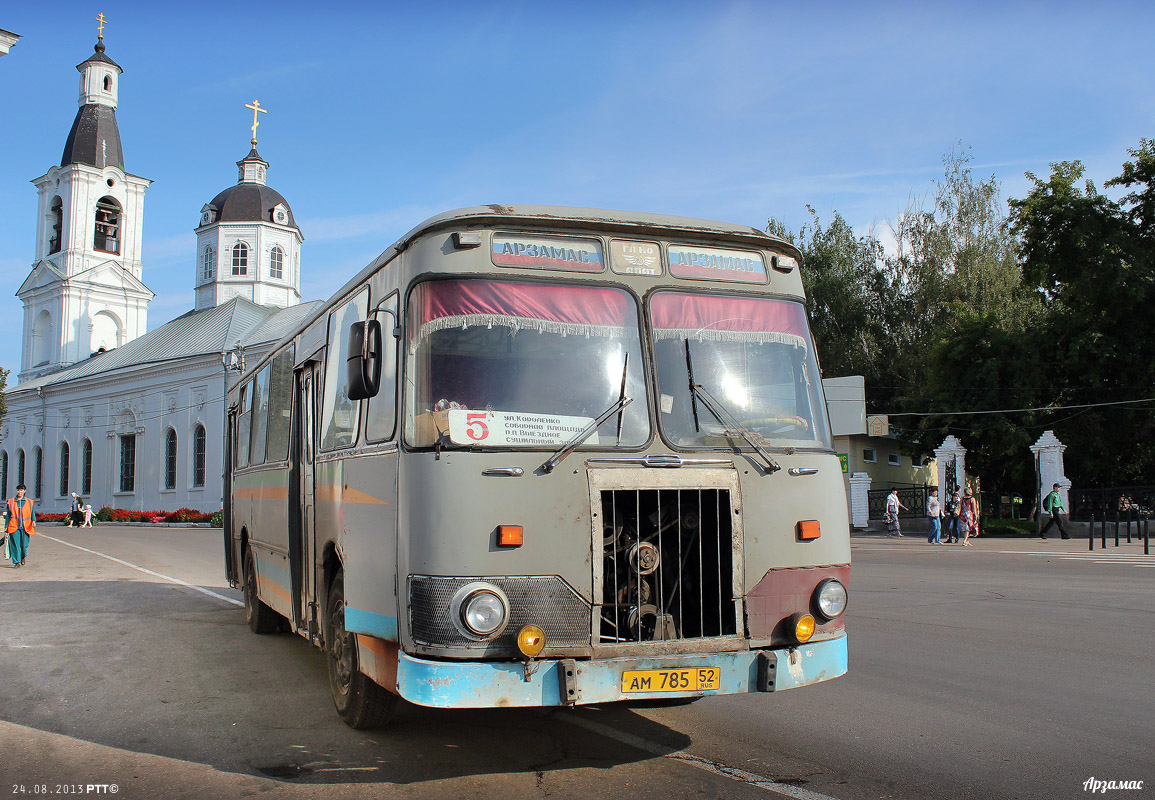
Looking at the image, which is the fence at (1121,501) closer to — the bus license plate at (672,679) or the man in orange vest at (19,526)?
the bus license plate at (672,679)

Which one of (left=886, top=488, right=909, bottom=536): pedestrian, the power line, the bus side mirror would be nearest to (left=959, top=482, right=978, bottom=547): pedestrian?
(left=886, top=488, right=909, bottom=536): pedestrian

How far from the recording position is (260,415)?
9.95m

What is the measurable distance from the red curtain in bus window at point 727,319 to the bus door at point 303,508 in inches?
123

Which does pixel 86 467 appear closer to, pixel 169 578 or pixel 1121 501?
pixel 169 578

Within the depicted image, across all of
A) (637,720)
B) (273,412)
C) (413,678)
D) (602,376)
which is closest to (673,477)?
(602,376)

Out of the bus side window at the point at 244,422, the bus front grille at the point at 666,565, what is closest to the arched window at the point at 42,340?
the bus side window at the point at 244,422

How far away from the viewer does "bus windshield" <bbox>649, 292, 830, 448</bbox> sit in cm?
538

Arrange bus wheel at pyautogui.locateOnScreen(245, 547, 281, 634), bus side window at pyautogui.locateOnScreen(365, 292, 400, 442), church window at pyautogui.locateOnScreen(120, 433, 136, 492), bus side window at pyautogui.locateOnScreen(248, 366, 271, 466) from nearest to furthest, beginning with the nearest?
bus side window at pyautogui.locateOnScreen(365, 292, 400, 442), bus side window at pyautogui.locateOnScreen(248, 366, 271, 466), bus wheel at pyautogui.locateOnScreen(245, 547, 281, 634), church window at pyautogui.locateOnScreen(120, 433, 136, 492)

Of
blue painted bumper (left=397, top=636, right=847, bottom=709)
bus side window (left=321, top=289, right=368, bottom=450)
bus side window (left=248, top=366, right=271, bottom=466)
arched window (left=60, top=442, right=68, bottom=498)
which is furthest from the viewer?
arched window (left=60, top=442, right=68, bottom=498)

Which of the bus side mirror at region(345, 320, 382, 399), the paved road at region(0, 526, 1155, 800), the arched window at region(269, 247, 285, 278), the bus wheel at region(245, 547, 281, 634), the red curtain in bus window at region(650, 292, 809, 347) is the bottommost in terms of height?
the paved road at region(0, 526, 1155, 800)

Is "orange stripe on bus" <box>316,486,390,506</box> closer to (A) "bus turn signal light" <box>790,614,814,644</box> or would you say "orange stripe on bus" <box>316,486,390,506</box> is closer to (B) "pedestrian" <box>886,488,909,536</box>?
(A) "bus turn signal light" <box>790,614,814,644</box>

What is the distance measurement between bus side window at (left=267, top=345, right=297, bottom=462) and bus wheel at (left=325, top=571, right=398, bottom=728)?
2234mm

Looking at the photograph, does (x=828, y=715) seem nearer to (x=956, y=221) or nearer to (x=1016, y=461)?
(x=1016, y=461)

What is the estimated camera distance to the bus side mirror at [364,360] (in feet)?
17.1
